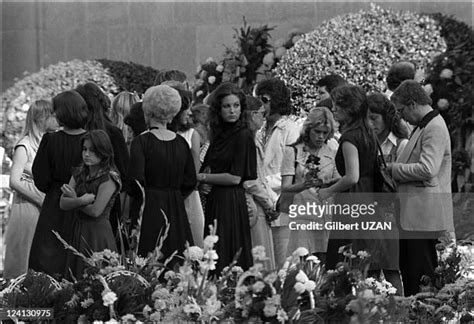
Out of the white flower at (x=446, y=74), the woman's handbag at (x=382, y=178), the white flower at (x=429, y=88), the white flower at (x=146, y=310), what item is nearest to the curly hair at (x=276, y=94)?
the woman's handbag at (x=382, y=178)

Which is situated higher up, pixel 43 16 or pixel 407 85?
pixel 43 16

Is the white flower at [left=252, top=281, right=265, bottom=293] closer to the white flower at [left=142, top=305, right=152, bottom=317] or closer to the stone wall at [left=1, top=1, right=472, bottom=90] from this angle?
the white flower at [left=142, top=305, right=152, bottom=317]

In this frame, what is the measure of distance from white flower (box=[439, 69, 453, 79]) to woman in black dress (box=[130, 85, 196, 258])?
4.15m

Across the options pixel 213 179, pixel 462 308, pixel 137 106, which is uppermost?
pixel 137 106

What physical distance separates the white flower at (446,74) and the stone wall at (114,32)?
3.33 metres

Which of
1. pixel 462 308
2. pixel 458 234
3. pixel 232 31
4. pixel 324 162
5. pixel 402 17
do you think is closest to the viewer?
pixel 462 308

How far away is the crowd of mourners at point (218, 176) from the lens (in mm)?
6828

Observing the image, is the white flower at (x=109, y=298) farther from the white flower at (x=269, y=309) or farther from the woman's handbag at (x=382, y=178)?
the woman's handbag at (x=382, y=178)

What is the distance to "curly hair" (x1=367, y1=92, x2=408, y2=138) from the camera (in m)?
7.50

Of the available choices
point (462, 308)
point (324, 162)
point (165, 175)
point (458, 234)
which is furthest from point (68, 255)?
point (458, 234)

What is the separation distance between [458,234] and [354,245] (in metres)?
3.13

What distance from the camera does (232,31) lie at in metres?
13.4

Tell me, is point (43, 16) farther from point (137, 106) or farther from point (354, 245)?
point (354, 245)

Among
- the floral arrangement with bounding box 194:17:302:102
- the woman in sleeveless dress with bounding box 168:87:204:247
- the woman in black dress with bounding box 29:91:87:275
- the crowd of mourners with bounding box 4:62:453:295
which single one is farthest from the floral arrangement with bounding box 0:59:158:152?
the woman in black dress with bounding box 29:91:87:275
